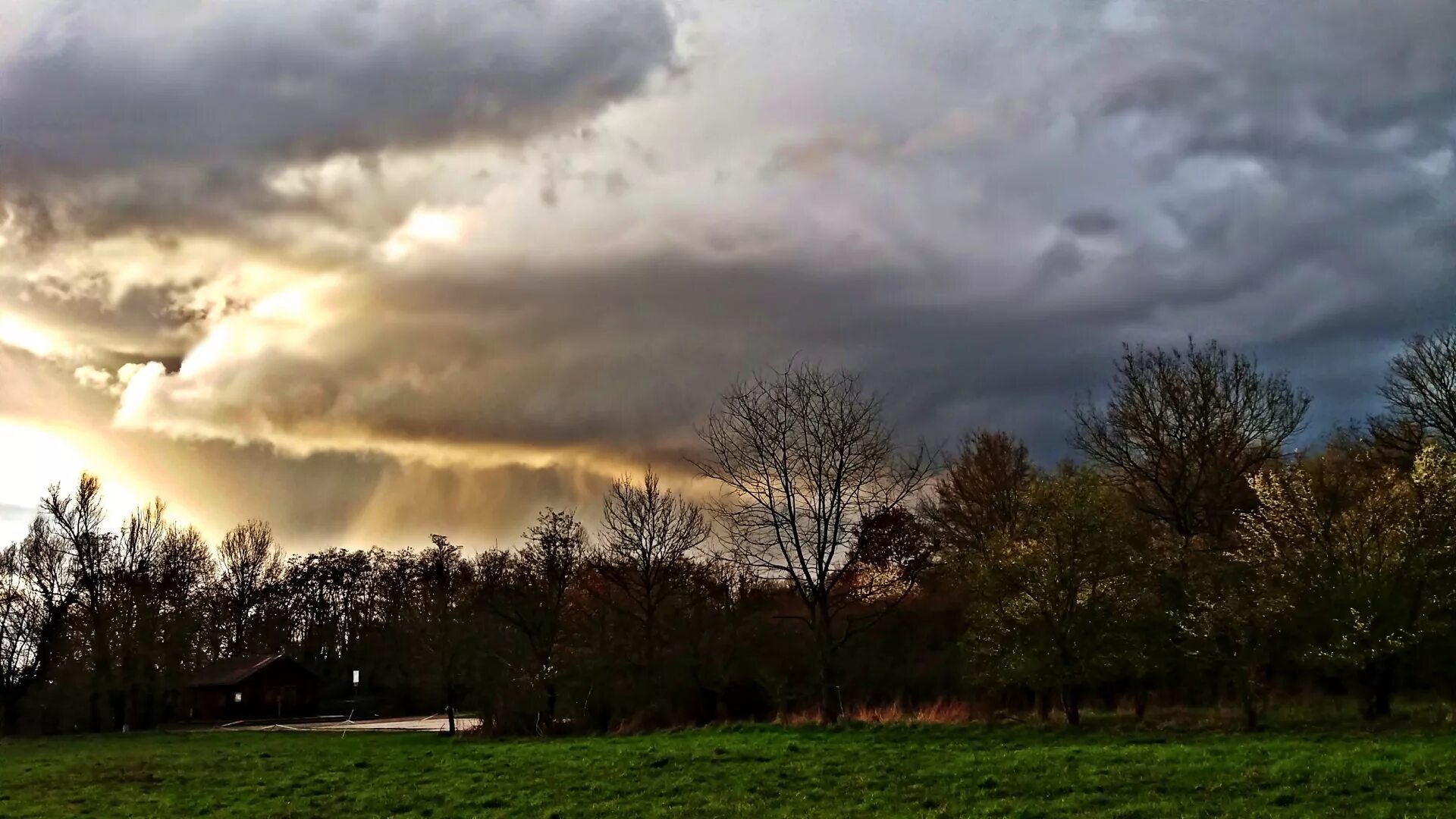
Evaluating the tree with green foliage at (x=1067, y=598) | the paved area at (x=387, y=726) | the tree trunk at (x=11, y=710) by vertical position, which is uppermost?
the tree with green foliage at (x=1067, y=598)

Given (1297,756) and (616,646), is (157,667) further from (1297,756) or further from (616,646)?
(1297,756)

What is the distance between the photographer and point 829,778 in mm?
18469

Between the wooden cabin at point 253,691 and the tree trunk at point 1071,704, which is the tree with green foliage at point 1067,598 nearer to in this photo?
the tree trunk at point 1071,704

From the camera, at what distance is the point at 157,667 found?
63.6 m

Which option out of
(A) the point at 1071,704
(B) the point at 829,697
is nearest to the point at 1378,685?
(A) the point at 1071,704

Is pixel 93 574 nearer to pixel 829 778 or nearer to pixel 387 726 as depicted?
pixel 387 726

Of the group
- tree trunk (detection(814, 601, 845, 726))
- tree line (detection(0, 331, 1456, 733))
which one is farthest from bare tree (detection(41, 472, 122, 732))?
tree trunk (detection(814, 601, 845, 726))

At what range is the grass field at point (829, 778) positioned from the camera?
48.0 feet

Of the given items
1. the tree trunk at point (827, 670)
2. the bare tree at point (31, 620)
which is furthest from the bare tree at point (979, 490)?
the bare tree at point (31, 620)

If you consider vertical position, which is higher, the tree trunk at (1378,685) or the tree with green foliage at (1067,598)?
the tree with green foliage at (1067,598)

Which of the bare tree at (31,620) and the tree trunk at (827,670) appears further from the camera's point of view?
the bare tree at (31,620)

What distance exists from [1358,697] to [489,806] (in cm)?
2191

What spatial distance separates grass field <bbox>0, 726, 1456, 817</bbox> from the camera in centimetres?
1463

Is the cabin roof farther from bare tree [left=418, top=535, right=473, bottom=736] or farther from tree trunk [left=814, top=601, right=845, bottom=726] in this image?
tree trunk [left=814, top=601, right=845, bottom=726]
